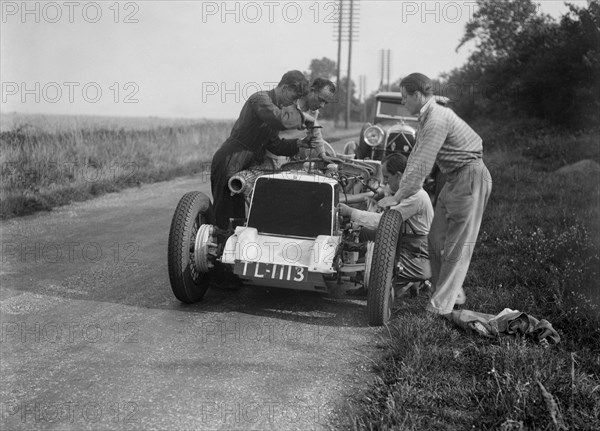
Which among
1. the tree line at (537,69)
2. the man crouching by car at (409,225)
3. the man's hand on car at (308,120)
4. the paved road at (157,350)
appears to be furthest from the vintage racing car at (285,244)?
the tree line at (537,69)

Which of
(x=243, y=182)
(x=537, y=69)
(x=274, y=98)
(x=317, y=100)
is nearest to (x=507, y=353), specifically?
(x=243, y=182)

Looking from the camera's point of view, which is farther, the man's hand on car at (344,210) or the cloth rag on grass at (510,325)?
the man's hand on car at (344,210)

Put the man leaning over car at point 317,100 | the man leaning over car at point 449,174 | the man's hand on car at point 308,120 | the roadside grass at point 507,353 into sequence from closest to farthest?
the roadside grass at point 507,353, the man leaning over car at point 449,174, the man leaning over car at point 317,100, the man's hand on car at point 308,120

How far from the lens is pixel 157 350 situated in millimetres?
3986

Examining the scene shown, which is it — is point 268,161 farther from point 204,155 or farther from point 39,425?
point 204,155

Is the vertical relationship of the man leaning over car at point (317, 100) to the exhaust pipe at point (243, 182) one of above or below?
above

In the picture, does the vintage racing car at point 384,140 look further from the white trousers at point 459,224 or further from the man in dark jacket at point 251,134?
the white trousers at point 459,224

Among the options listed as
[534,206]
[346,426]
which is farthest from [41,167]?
[346,426]

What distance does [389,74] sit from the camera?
61875 mm

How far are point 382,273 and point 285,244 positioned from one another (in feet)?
2.85

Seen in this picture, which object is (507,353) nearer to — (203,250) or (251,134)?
(203,250)

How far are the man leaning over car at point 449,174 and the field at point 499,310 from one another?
0.36 m

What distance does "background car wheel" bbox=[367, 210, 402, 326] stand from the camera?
14.6 ft

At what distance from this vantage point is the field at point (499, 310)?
10.2 ft
